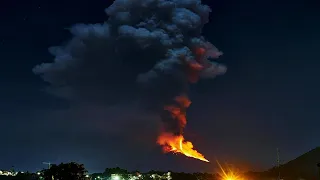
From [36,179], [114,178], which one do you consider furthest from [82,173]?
[36,179]

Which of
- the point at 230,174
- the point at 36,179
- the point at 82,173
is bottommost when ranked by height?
the point at 230,174

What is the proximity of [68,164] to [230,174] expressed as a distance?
1967 inches

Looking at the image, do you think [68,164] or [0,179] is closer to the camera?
[68,164]

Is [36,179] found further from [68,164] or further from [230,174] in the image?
[230,174]

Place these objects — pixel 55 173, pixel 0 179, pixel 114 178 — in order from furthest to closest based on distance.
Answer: pixel 0 179, pixel 114 178, pixel 55 173

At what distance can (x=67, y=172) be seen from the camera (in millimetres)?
125438

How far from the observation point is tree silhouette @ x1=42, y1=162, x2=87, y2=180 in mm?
125125

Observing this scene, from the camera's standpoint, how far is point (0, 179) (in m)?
198

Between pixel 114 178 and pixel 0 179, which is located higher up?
pixel 0 179

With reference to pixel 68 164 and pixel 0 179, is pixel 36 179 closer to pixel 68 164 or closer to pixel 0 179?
pixel 0 179

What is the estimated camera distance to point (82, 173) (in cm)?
12700

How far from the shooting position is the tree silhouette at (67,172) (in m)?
125

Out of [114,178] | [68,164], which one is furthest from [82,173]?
[114,178]

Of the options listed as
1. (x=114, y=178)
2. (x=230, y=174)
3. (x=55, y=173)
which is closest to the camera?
(x=230, y=174)
